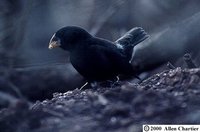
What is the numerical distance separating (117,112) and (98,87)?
4.60 feet

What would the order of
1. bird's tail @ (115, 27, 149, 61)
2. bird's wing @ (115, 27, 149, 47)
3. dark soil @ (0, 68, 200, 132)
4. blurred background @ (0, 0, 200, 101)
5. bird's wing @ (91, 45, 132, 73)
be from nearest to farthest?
dark soil @ (0, 68, 200, 132) < bird's wing @ (91, 45, 132, 73) < bird's tail @ (115, 27, 149, 61) < bird's wing @ (115, 27, 149, 47) < blurred background @ (0, 0, 200, 101)

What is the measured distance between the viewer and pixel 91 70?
5.75 metres

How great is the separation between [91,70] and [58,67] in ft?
6.43

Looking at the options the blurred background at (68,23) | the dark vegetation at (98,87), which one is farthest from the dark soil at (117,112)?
the blurred background at (68,23)

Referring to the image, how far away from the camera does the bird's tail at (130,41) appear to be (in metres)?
6.47

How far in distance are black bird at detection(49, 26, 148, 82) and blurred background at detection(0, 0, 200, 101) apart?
115 cm

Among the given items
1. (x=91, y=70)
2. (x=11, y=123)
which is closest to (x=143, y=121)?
(x=11, y=123)

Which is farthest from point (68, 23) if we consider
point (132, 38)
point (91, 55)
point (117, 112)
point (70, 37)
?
point (117, 112)

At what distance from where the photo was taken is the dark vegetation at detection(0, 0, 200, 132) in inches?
171

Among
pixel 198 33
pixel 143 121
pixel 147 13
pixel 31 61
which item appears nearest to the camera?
pixel 143 121

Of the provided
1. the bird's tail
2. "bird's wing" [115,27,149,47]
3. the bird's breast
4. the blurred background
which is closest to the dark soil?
the bird's breast

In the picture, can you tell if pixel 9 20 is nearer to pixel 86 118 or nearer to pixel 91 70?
pixel 91 70

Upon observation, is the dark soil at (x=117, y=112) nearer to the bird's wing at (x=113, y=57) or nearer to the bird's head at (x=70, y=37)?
the bird's wing at (x=113, y=57)

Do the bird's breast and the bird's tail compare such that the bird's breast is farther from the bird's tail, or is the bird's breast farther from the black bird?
the bird's tail
